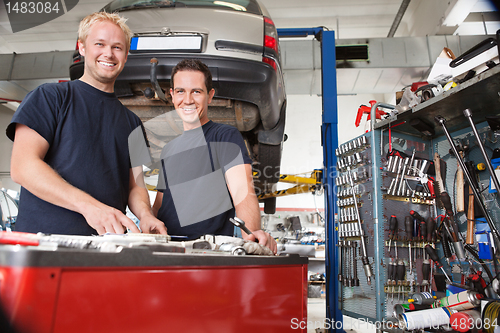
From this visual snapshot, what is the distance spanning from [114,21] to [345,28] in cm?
558

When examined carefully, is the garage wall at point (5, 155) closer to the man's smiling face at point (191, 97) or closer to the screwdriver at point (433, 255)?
the man's smiling face at point (191, 97)

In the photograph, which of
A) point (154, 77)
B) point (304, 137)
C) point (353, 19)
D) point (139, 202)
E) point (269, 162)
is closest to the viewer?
point (139, 202)

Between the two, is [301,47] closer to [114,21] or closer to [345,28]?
[345,28]

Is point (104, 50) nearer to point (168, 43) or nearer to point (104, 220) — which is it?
point (104, 220)

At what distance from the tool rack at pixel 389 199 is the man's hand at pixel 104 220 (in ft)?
5.61

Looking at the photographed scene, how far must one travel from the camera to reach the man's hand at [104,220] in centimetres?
74

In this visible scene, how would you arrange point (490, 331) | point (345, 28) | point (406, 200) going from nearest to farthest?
point (490, 331), point (406, 200), point (345, 28)

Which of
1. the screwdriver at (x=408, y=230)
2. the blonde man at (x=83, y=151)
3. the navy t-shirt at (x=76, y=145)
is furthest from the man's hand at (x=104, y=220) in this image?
the screwdriver at (x=408, y=230)

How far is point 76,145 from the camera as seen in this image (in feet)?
3.22

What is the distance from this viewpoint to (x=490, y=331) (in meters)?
1.39

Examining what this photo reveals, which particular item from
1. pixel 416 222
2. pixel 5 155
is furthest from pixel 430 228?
pixel 5 155

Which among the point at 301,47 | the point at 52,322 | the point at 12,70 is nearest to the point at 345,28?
the point at 301,47

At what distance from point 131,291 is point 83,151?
28.8 inches

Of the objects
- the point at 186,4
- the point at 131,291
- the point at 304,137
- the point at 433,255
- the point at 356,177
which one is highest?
the point at 304,137
